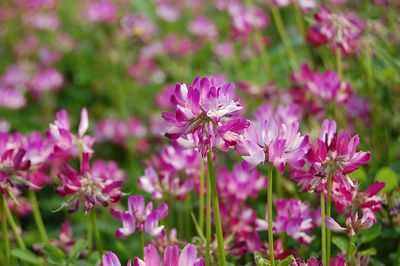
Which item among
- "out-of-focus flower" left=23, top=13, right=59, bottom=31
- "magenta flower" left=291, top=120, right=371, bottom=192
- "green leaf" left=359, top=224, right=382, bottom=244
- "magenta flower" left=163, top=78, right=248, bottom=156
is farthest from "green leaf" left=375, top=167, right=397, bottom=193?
"out-of-focus flower" left=23, top=13, right=59, bottom=31

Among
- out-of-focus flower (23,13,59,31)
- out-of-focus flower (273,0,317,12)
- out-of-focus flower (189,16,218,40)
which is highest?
out-of-focus flower (273,0,317,12)

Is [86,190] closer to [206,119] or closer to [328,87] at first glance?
[206,119]

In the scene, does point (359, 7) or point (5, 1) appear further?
point (5, 1)

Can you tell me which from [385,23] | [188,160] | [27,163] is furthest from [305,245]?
[385,23]

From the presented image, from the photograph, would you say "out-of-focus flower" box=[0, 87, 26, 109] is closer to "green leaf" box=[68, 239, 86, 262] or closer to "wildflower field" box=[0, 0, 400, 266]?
"wildflower field" box=[0, 0, 400, 266]

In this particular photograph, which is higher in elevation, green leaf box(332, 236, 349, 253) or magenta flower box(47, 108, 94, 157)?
magenta flower box(47, 108, 94, 157)

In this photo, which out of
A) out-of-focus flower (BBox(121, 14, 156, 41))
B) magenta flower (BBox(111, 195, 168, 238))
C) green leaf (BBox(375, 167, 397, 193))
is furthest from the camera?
out-of-focus flower (BBox(121, 14, 156, 41))

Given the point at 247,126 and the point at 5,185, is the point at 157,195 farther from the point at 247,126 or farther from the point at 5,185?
the point at 247,126
